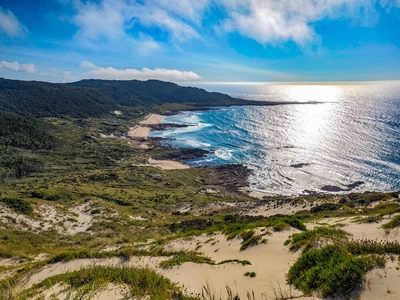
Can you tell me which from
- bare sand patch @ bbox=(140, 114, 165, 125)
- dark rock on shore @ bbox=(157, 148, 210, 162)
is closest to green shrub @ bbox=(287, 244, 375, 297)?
dark rock on shore @ bbox=(157, 148, 210, 162)

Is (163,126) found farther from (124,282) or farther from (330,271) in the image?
(330,271)

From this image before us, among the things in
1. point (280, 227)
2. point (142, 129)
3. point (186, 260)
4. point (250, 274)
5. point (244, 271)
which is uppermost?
point (250, 274)

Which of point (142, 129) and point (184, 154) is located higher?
point (142, 129)

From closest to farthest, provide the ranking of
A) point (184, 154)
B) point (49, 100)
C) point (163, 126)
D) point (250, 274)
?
point (250, 274), point (184, 154), point (163, 126), point (49, 100)

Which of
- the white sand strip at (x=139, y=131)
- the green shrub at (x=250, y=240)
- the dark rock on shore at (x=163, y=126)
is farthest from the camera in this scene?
the dark rock on shore at (x=163, y=126)

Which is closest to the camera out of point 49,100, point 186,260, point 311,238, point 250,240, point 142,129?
point 311,238

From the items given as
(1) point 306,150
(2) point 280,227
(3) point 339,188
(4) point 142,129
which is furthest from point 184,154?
(2) point 280,227

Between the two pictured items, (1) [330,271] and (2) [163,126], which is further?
(2) [163,126]

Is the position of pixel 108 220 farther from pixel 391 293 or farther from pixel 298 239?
pixel 391 293

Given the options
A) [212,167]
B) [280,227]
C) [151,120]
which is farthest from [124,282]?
[151,120]

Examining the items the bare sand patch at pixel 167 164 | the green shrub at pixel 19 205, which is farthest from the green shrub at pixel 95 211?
the bare sand patch at pixel 167 164

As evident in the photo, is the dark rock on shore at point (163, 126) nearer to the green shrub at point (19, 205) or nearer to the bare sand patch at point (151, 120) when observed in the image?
the bare sand patch at point (151, 120)

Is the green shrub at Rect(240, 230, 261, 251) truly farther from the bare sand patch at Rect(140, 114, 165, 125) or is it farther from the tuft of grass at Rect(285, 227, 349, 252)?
the bare sand patch at Rect(140, 114, 165, 125)
